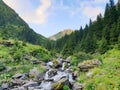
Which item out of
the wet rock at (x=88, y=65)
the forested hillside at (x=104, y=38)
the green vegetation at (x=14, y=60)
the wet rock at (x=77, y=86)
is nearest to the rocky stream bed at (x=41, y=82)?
the wet rock at (x=77, y=86)

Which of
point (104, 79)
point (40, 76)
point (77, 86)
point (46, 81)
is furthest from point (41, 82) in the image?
point (104, 79)

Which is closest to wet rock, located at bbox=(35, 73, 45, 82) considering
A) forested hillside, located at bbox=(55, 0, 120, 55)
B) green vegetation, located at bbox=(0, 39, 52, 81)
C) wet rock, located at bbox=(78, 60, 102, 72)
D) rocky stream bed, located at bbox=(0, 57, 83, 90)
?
rocky stream bed, located at bbox=(0, 57, 83, 90)

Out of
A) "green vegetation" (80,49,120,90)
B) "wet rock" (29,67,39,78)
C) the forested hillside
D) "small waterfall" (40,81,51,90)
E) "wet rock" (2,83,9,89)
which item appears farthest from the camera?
the forested hillside

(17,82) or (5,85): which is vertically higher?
(17,82)

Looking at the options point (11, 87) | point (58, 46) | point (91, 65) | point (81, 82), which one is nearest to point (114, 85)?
point (81, 82)

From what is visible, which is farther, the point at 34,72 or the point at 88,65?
the point at 34,72

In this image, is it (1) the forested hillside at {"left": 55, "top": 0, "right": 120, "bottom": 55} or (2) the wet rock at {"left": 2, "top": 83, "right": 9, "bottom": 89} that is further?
(1) the forested hillside at {"left": 55, "top": 0, "right": 120, "bottom": 55}

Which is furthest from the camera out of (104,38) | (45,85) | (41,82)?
(104,38)

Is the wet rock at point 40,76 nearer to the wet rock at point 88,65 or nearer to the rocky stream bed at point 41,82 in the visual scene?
the rocky stream bed at point 41,82

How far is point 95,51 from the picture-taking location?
81750 mm

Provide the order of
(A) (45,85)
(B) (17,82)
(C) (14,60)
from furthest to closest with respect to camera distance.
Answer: (C) (14,60), (B) (17,82), (A) (45,85)

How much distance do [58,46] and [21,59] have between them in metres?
84.7

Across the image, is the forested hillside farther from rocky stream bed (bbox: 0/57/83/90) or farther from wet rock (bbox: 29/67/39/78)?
rocky stream bed (bbox: 0/57/83/90)

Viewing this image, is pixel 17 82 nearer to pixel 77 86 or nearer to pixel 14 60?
pixel 77 86
